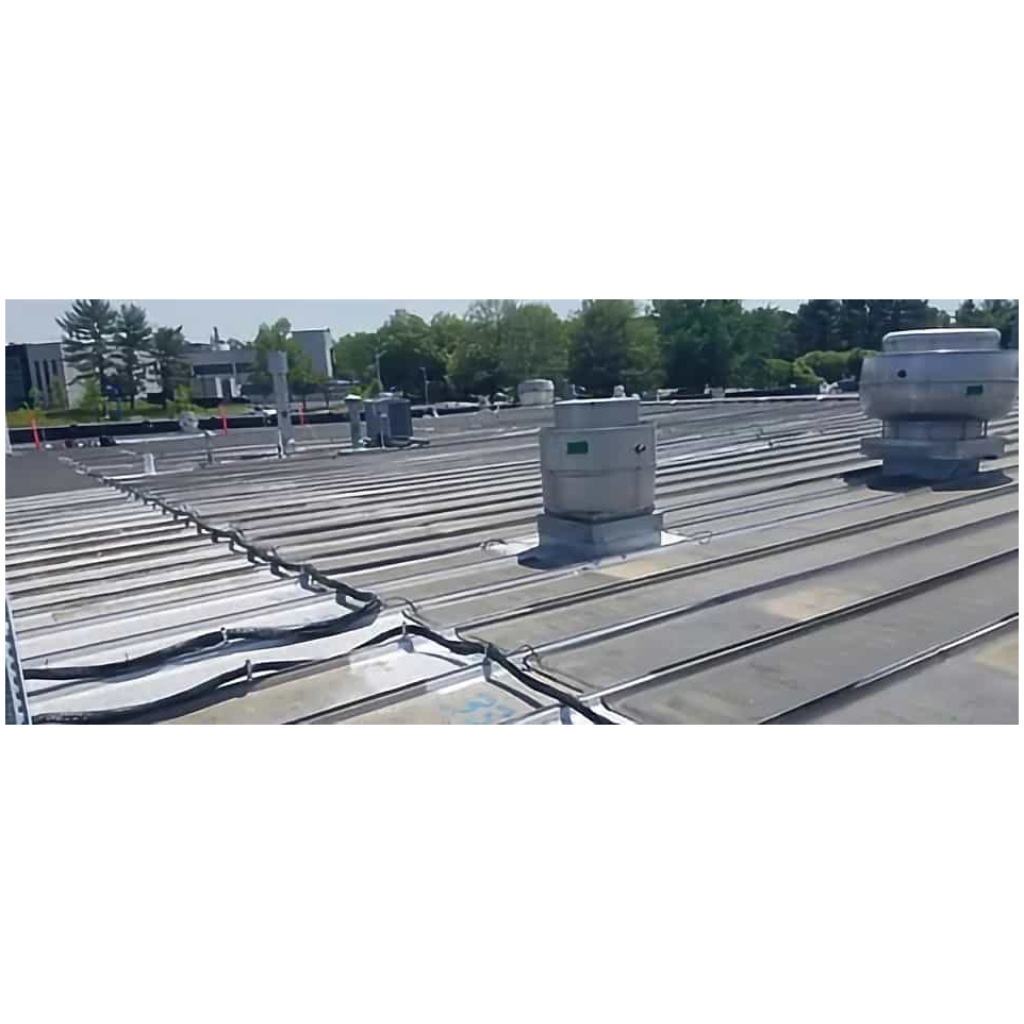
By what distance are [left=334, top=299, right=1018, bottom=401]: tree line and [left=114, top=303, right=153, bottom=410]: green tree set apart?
36.0ft

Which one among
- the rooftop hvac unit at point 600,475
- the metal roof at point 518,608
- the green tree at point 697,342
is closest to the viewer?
the metal roof at point 518,608

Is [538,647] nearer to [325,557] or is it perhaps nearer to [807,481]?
[325,557]

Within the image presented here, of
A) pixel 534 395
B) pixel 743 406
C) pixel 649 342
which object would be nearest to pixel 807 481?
pixel 743 406

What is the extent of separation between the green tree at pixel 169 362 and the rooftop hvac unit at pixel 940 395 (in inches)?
1473

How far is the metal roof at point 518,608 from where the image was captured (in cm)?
390

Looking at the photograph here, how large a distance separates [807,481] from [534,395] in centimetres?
2178

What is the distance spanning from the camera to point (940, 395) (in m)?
8.53

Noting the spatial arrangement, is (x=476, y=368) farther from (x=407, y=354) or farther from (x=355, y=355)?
(x=355, y=355)

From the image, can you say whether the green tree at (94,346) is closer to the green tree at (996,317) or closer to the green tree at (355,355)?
the green tree at (355,355)

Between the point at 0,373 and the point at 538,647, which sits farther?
the point at 538,647

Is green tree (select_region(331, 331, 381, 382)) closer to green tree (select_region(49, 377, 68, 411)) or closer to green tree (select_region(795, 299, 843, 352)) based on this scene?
green tree (select_region(49, 377, 68, 411))

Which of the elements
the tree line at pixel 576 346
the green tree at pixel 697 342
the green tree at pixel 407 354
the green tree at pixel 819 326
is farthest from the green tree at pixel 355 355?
the green tree at pixel 819 326

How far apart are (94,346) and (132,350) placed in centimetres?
168

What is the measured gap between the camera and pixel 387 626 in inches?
193
